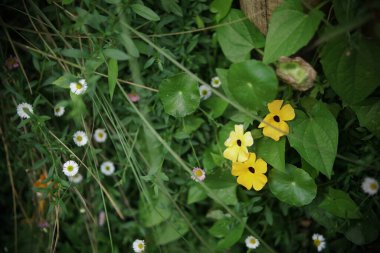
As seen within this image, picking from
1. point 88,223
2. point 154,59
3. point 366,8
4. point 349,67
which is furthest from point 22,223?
point 366,8

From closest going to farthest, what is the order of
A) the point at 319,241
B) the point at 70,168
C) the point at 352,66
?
the point at 352,66
the point at 70,168
the point at 319,241

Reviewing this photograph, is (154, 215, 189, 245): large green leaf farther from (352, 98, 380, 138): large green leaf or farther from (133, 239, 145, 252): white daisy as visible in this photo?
(352, 98, 380, 138): large green leaf

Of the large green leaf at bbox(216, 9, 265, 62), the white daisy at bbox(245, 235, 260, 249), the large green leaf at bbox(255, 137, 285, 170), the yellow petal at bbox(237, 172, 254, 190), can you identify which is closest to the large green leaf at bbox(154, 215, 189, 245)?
the white daisy at bbox(245, 235, 260, 249)

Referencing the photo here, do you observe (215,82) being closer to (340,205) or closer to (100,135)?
→ (100,135)

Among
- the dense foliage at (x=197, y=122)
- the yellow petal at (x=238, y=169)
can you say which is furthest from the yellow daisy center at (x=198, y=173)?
the yellow petal at (x=238, y=169)

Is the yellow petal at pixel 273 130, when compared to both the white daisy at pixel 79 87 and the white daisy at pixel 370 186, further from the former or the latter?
Result: the white daisy at pixel 79 87

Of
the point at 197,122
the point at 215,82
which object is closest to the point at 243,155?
the point at 197,122
